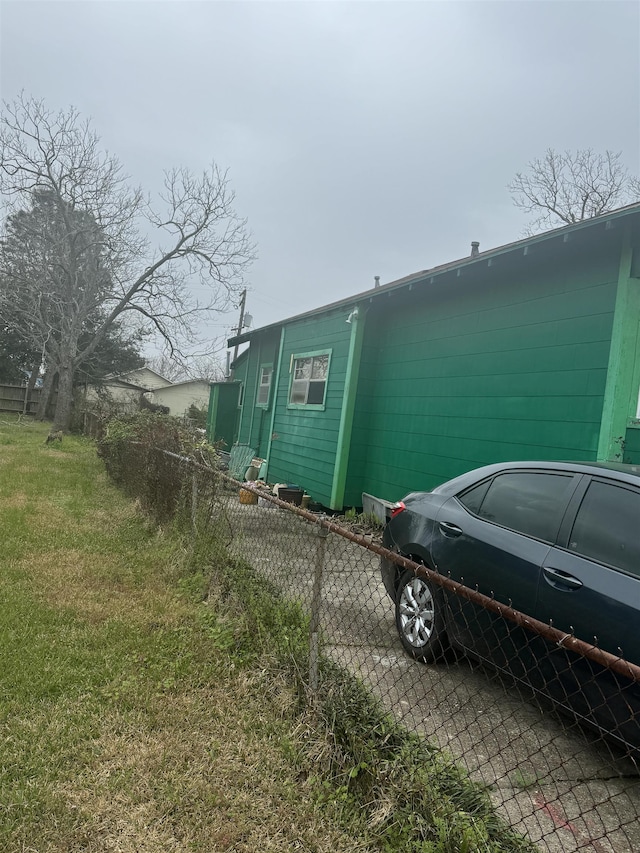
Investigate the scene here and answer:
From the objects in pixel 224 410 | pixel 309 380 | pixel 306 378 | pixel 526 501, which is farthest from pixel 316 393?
pixel 224 410

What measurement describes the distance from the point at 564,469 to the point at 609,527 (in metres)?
0.53

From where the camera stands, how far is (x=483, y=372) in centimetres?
667

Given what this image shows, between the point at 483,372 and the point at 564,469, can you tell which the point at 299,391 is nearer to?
the point at 483,372

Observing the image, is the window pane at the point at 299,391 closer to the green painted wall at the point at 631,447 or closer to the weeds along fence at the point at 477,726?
the green painted wall at the point at 631,447

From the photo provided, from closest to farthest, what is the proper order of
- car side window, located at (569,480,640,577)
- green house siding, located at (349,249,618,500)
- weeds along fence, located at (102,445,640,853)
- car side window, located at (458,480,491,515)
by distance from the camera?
weeds along fence, located at (102,445,640,853)
car side window, located at (569,480,640,577)
car side window, located at (458,480,491,515)
green house siding, located at (349,249,618,500)

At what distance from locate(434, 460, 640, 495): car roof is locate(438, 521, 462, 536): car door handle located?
0.29 meters

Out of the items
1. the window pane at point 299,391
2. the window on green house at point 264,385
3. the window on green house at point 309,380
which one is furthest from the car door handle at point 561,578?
the window on green house at point 264,385

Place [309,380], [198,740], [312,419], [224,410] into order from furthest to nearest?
[224,410] < [309,380] < [312,419] < [198,740]

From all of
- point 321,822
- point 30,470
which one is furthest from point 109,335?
point 321,822

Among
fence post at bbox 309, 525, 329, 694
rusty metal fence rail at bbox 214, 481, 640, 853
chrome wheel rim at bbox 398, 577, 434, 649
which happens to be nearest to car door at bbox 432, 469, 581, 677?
rusty metal fence rail at bbox 214, 481, 640, 853

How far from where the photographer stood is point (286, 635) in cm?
329

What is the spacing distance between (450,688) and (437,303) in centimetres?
548

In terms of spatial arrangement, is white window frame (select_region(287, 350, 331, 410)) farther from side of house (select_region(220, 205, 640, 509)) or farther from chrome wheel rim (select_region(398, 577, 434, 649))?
chrome wheel rim (select_region(398, 577, 434, 649))

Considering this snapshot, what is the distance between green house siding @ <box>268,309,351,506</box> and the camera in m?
9.38
